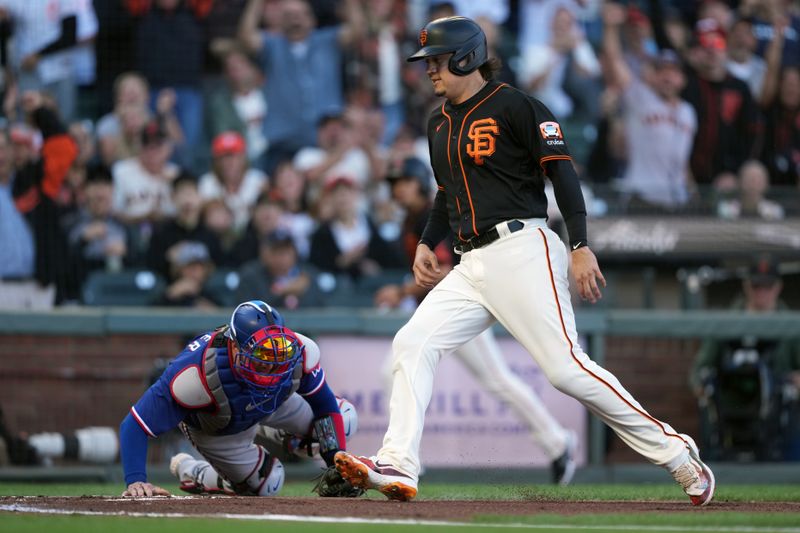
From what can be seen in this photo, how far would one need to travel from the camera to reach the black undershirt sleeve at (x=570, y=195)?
506cm

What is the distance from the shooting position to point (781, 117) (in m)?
12.2

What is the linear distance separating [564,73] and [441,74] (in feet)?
22.3

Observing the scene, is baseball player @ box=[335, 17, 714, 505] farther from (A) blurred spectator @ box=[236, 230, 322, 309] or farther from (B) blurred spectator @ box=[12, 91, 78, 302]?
(B) blurred spectator @ box=[12, 91, 78, 302]

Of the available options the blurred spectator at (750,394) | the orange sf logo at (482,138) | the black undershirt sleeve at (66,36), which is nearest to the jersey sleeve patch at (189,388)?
the orange sf logo at (482,138)

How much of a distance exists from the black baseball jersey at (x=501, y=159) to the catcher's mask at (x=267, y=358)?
0.89 metres

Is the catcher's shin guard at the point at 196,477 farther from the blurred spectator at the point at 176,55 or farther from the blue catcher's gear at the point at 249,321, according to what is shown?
the blurred spectator at the point at 176,55

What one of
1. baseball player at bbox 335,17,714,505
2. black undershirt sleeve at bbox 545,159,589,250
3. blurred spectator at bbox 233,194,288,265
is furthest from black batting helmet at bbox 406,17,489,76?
blurred spectator at bbox 233,194,288,265

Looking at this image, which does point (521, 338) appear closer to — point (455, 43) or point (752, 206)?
point (455, 43)

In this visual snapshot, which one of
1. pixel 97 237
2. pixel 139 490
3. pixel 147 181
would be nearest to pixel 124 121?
pixel 147 181

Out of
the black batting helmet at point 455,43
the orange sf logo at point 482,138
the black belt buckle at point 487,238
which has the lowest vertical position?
the black belt buckle at point 487,238

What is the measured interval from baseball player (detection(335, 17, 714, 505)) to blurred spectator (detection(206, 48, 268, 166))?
6202mm

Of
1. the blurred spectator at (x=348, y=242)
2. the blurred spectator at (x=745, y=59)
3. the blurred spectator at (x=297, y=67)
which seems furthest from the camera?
the blurred spectator at (x=745, y=59)

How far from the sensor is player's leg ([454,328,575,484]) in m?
8.38

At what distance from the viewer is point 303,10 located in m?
11.7
